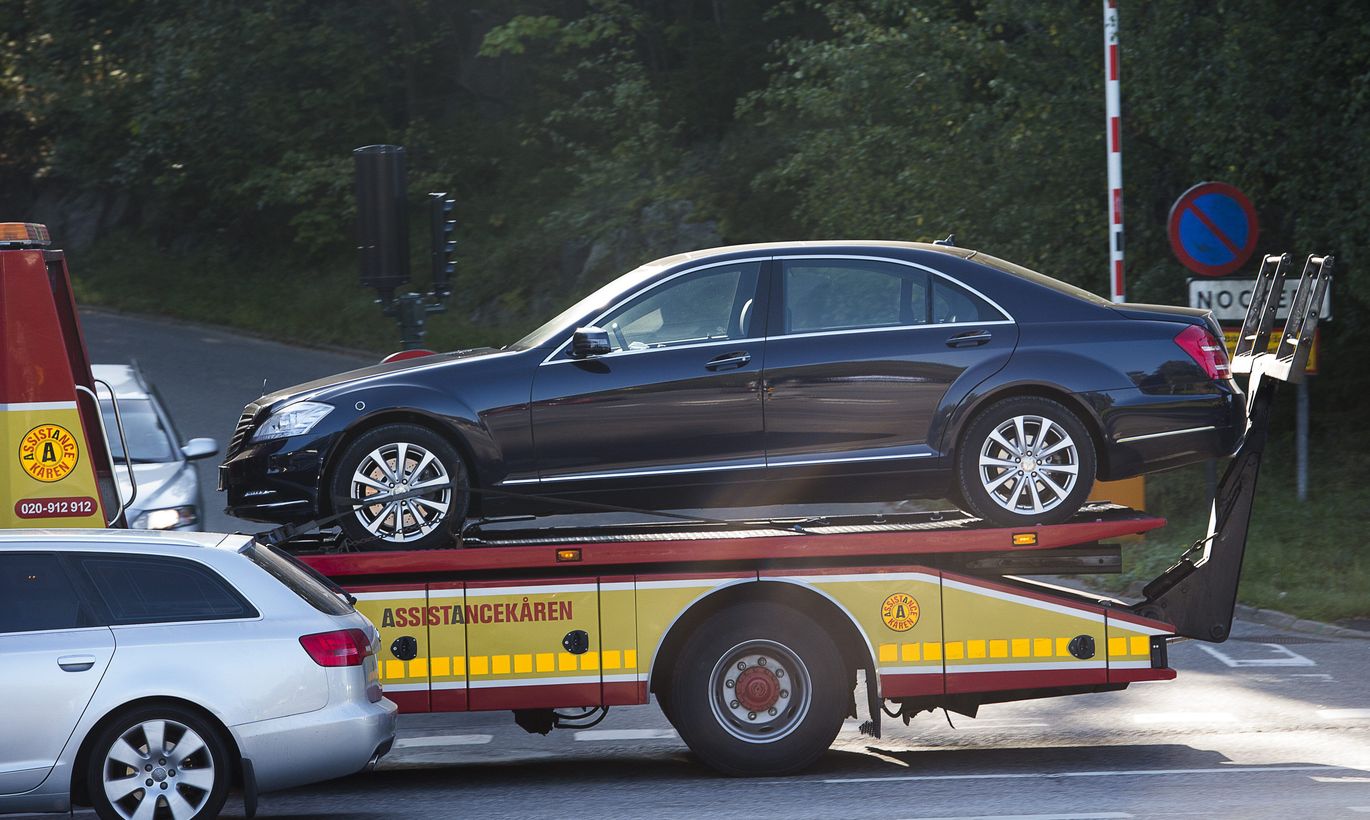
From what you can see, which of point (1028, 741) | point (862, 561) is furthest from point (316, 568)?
point (1028, 741)

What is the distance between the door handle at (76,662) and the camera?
6.97m

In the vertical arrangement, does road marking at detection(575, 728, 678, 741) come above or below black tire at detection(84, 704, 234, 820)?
below

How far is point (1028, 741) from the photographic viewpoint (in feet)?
31.0

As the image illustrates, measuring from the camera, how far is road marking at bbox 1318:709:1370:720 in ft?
30.9

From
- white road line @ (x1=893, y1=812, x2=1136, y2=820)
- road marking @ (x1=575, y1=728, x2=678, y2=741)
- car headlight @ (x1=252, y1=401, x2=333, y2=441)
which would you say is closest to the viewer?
white road line @ (x1=893, y1=812, x2=1136, y2=820)

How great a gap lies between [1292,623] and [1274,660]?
4.55 ft

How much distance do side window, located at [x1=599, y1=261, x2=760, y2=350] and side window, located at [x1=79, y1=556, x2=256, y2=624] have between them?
237 cm

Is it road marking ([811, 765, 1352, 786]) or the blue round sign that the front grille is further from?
the blue round sign

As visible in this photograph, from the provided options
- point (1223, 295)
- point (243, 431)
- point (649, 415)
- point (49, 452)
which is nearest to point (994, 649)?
point (649, 415)

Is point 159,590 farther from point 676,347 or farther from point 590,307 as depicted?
point 676,347

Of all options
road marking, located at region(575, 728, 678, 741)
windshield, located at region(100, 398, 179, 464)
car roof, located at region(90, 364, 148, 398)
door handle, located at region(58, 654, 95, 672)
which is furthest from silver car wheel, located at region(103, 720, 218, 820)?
car roof, located at region(90, 364, 148, 398)

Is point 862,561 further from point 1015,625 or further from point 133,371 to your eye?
point 133,371

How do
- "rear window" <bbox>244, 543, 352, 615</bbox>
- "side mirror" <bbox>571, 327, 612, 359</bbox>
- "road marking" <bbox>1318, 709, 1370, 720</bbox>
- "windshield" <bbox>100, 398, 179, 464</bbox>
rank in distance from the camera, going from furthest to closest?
1. "windshield" <bbox>100, 398, 179, 464</bbox>
2. "road marking" <bbox>1318, 709, 1370, 720</bbox>
3. "side mirror" <bbox>571, 327, 612, 359</bbox>
4. "rear window" <bbox>244, 543, 352, 615</bbox>

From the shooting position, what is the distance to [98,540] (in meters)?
7.27
